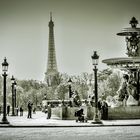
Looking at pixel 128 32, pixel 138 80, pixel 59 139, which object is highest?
pixel 128 32

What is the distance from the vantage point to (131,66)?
35.4 m

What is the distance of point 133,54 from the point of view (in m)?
36.7

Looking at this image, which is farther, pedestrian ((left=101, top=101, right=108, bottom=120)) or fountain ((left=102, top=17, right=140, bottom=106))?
fountain ((left=102, top=17, right=140, bottom=106))

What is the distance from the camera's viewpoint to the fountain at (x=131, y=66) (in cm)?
3488

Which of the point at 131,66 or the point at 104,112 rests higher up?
the point at 131,66

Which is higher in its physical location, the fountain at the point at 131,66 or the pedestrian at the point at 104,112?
the fountain at the point at 131,66

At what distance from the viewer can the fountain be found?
34875 millimetres

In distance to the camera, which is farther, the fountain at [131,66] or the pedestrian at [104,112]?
the fountain at [131,66]

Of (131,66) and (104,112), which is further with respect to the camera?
(131,66)

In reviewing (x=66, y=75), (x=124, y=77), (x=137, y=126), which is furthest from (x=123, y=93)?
(x=66, y=75)

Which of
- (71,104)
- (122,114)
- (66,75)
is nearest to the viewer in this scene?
(122,114)

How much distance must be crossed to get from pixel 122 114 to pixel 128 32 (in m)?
5.90

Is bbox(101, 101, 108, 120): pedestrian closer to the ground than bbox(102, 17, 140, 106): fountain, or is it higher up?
closer to the ground

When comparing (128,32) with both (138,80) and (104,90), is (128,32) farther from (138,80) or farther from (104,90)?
(104,90)
